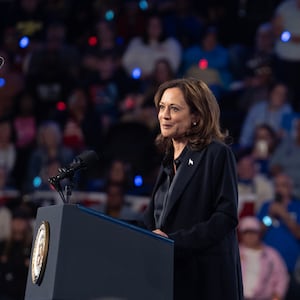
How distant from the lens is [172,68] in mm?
9344

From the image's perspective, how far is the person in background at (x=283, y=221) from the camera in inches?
295

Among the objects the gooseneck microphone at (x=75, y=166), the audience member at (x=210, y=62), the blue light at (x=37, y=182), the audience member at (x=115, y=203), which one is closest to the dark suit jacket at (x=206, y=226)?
the gooseneck microphone at (x=75, y=166)

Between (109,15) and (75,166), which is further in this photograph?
(109,15)

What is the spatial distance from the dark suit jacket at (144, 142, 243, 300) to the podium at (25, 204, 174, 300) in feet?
0.69

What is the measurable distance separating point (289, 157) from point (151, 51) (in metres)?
2.30

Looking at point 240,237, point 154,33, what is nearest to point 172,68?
point 154,33

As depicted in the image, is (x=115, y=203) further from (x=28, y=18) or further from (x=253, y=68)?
(x=28, y=18)

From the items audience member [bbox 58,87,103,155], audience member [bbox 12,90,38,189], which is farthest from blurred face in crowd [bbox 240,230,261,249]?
audience member [bbox 12,90,38,189]

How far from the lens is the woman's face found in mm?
3518

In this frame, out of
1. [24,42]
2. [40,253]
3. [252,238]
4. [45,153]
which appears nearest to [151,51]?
[24,42]

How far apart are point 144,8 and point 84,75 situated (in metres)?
1.07

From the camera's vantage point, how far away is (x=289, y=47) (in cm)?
886

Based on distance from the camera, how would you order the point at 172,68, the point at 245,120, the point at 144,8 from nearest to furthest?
the point at 245,120 → the point at 172,68 → the point at 144,8

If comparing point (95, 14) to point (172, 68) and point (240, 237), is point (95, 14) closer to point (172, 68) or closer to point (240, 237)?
point (172, 68)
